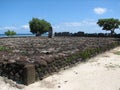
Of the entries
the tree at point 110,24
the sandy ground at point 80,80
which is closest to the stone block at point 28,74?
the sandy ground at point 80,80

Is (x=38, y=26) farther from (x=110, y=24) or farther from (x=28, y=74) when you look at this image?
(x=28, y=74)

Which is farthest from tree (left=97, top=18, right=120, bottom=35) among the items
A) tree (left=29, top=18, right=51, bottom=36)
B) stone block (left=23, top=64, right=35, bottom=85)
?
stone block (left=23, top=64, right=35, bottom=85)

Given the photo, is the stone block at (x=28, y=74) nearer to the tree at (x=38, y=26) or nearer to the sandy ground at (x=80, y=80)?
the sandy ground at (x=80, y=80)

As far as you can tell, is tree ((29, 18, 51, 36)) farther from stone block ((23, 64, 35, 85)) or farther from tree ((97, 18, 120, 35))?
stone block ((23, 64, 35, 85))

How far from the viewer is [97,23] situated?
49062mm

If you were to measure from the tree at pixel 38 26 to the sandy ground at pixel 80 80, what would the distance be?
130 feet

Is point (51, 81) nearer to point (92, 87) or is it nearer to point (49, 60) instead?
point (49, 60)

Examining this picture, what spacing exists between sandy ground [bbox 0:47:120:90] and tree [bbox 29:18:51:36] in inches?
1558

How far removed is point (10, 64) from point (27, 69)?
80cm

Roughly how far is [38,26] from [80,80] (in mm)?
41512

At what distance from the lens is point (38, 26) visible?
1900 inches

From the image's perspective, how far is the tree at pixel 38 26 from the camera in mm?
48281

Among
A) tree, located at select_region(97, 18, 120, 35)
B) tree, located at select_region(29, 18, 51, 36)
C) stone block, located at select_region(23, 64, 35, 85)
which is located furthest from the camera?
tree, located at select_region(29, 18, 51, 36)

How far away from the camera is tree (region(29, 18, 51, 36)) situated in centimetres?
4828
